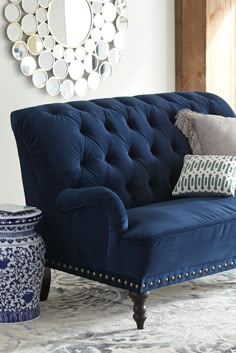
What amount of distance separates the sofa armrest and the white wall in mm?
1172

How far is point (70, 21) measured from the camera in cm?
481

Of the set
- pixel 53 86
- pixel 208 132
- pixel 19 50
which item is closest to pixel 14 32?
pixel 19 50

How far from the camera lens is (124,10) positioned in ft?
17.0

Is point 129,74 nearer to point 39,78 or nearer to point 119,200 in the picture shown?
point 39,78

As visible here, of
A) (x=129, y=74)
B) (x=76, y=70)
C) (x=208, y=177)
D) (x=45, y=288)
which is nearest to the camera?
(x=45, y=288)

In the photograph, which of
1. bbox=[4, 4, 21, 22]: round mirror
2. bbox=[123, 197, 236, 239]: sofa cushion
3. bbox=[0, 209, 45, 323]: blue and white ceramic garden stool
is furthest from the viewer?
bbox=[4, 4, 21, 22]: round mirror

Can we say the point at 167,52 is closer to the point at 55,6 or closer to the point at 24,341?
the point at 55,6

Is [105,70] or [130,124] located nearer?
[130,124]

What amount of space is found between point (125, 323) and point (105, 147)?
87 centimetres

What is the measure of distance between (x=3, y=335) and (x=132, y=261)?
0.61 meters

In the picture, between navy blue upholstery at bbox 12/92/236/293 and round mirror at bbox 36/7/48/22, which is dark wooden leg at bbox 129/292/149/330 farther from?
round mirror at bbox 36/7/48/22

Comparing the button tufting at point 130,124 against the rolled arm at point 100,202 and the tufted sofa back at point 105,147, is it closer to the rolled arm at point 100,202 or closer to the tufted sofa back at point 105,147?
the tufted sofa back at point 105,147

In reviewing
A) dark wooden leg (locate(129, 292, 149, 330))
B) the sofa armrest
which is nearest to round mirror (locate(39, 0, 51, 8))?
the sofa armrest

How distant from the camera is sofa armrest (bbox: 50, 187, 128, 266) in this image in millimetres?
3219
